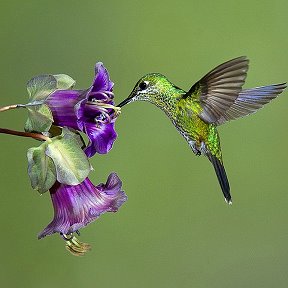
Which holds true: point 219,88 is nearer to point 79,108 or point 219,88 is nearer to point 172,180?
point 79,108

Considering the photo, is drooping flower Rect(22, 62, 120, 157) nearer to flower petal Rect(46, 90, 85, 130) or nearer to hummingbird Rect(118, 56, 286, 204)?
flower petal Rect(46, 90, 85, 130)

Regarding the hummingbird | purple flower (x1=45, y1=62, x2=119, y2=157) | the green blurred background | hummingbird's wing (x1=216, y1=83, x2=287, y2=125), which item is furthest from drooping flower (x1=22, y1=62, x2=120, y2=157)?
the green blurred background

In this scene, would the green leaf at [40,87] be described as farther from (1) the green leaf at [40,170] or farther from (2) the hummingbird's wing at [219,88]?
(2) the hummingbird's wing at [219,88]

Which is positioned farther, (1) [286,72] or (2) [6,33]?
(1) [286,72]

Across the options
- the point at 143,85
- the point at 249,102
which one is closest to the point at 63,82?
the point at 143,85

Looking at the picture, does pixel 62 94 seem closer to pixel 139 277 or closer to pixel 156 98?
pixel 156 98

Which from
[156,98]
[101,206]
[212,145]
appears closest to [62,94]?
[101,206]
